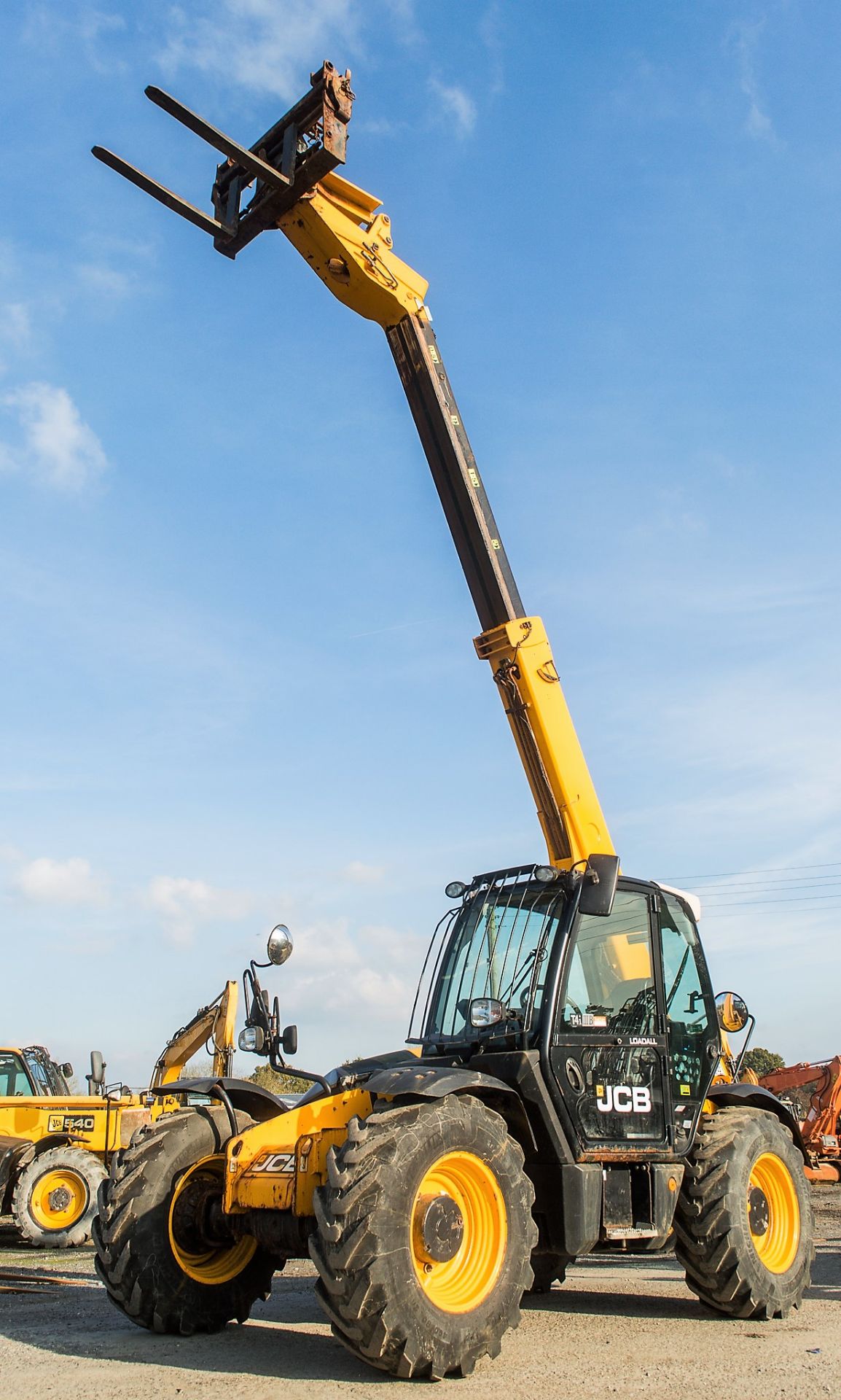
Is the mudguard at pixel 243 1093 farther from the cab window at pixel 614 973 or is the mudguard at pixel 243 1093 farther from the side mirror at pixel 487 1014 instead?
the cab window at pixel 614 973

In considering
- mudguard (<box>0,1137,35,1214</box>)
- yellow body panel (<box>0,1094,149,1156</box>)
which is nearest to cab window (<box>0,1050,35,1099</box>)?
yellow body panel (<box>0,1094,149,1156</box>)

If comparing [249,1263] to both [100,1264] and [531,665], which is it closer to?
[100,1264]

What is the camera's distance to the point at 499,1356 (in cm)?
661

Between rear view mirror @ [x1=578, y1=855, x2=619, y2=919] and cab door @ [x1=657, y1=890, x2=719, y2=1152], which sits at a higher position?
rear view mirror @ [x1=578, y1=855, x2=619, y2=919]

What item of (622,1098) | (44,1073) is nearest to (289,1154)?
(622,1098)

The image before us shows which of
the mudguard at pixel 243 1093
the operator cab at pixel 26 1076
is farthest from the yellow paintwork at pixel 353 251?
the operator cab at pixel 26 1076

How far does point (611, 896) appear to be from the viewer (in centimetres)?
759

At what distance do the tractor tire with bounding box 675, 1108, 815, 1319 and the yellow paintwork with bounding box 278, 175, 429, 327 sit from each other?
7106 millimetres

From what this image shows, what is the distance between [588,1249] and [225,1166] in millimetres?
2217

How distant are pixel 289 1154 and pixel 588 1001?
2.16 metres

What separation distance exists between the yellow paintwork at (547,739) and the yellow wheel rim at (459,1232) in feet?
11.6

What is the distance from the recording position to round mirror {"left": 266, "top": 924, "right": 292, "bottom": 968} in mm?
7297

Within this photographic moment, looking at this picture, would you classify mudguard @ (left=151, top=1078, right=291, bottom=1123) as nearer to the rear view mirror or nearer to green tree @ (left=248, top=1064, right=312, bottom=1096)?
the rear view mirror

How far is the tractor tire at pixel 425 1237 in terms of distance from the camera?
5652 mm
